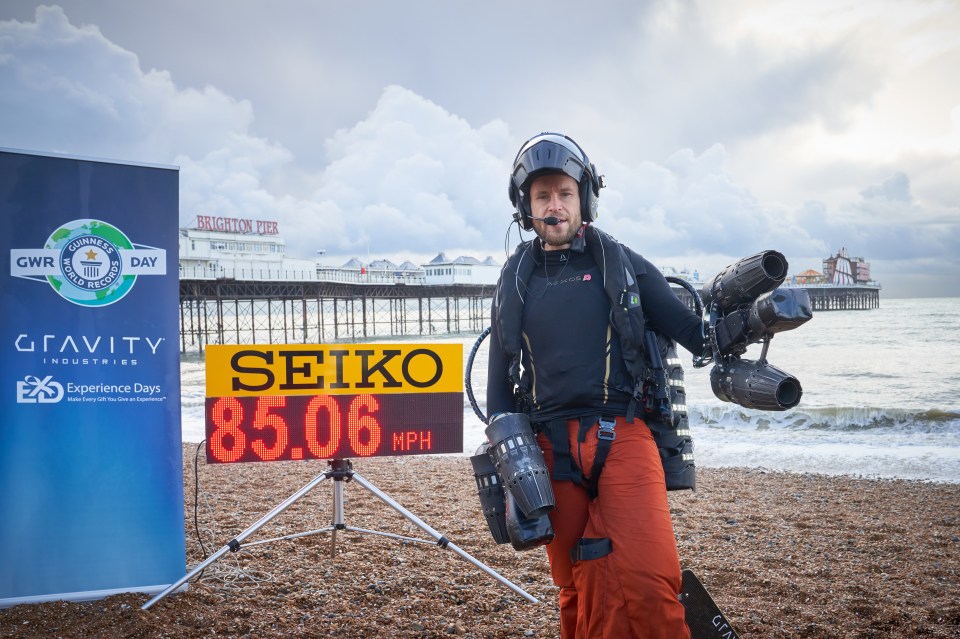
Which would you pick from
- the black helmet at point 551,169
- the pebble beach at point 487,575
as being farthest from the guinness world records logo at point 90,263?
the black helmet at point 551,169

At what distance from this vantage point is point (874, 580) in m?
4.41

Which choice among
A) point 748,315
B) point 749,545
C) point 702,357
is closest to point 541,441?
point 702,357

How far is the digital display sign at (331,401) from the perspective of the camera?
434cm

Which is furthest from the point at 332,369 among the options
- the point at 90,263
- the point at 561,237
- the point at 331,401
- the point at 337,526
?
the point at 561,237

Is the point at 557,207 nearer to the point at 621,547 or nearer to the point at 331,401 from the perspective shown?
→ the point at 621,547

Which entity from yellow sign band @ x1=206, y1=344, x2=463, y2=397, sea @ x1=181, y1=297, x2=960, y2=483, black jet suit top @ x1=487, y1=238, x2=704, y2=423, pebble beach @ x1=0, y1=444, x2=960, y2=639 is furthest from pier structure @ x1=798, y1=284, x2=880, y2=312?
black jet suit top @ x1=487, y1=238, x2=704, y2=423

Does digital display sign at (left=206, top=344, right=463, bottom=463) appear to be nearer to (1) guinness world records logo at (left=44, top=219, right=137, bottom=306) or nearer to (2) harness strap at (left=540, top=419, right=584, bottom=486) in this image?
(1) guinness world records logo at (left=44, top=219, right=137, bottom=306)

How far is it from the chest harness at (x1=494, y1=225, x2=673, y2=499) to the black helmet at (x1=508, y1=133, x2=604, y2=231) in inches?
6.9

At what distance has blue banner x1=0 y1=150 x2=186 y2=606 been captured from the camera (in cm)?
388

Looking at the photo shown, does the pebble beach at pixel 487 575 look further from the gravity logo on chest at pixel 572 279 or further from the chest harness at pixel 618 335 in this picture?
the gravity logo on chest at pixel 572 279

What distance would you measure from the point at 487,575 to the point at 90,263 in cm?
310

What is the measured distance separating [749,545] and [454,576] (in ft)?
7.77

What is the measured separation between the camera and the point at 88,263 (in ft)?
13.1

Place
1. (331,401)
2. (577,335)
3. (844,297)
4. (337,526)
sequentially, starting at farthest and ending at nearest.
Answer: (844,297) → (337,526) → (331,401) → (577,335)
